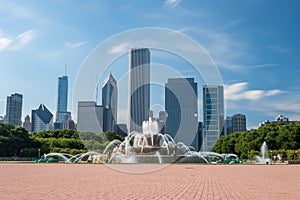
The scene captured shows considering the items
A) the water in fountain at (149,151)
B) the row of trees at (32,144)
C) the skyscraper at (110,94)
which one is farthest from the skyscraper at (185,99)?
the row of trees at (32,144)

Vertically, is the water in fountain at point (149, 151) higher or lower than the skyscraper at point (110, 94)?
lower

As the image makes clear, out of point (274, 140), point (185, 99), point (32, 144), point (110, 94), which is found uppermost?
point (110, 94)

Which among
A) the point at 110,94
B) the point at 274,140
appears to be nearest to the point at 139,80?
the point at 110,94

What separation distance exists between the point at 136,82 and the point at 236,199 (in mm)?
11946

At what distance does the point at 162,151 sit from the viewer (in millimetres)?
44875

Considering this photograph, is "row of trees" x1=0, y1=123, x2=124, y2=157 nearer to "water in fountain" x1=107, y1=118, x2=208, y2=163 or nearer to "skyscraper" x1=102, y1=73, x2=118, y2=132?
"water in fountain" x1=107, y1=118, x2=208, y2=163

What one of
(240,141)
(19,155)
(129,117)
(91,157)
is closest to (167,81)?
(129,117)

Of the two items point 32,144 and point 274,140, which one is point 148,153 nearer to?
point 32,144

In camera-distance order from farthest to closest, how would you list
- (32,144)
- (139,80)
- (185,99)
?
1. (32,144)
2. (185,99)
3. (139,80)

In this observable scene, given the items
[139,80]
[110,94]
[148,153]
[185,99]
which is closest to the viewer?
[139,80]

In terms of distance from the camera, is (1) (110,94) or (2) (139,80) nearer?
(2) (139,80)

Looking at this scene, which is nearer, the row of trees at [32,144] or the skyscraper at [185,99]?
the skyscraper at [185,99]

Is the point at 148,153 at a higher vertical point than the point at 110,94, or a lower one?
lower

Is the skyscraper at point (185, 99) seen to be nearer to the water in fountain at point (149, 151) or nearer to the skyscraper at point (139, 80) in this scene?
the skyscraper at point (139, 80)
